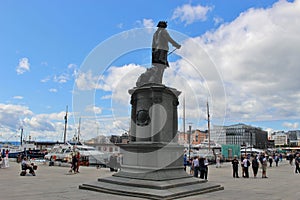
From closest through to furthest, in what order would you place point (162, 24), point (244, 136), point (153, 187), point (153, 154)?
1. point (153, 187)
2. point (153, 154)
3. point (162, 24)
4. point (244, 136)

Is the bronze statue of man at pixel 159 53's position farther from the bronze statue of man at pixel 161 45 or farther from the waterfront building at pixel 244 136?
the waterfront building at pixel 244 136

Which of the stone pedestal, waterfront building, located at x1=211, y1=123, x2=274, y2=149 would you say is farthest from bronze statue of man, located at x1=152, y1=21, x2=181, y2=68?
waterfront building, located at x1=211, y1=123, x2=274, y2=149

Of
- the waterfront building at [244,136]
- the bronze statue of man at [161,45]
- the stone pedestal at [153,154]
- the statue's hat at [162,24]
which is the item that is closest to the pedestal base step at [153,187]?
the stone pedestal at [153,154]

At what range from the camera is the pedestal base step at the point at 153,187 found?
10.6 m

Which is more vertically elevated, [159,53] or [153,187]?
[159,53]

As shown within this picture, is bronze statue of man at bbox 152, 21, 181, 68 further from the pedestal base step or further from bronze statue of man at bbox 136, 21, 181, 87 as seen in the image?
the pedestal base step

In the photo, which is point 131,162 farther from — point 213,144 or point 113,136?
point 213,144

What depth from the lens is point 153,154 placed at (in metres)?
12.4

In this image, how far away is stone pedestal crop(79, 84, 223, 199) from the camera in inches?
456

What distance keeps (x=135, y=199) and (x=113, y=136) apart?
4819mm

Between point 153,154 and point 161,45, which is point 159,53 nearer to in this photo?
point 161,45

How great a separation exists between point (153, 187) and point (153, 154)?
1.64m

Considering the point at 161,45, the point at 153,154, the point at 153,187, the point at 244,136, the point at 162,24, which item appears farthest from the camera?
the point at 244,136

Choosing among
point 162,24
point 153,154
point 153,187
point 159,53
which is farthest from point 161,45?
point 153,187
